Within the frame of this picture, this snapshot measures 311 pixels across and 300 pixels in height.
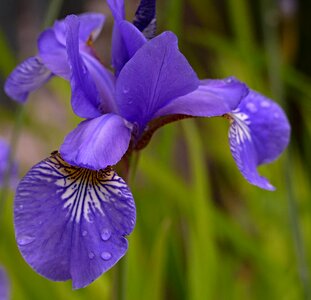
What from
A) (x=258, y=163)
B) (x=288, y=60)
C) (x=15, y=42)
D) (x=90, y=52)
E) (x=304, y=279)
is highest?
(x=90, y=52)

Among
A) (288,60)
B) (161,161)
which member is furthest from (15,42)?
(161,161)

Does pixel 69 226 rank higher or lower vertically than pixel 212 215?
higher

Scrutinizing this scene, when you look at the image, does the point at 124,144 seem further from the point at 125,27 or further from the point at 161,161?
the point at 161,161

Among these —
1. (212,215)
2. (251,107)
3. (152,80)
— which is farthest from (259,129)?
(212,215)

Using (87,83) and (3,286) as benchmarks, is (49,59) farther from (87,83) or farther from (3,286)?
(3,286)

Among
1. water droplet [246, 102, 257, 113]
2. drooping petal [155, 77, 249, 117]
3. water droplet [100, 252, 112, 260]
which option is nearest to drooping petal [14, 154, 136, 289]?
water droplet [100, 252, 112, 260]

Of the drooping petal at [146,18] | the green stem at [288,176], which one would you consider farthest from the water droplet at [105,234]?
the green stem at [288,176]
